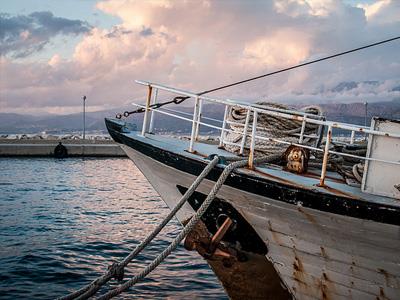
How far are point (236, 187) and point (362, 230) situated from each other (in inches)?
55.9

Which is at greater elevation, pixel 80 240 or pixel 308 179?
pixel 308 179

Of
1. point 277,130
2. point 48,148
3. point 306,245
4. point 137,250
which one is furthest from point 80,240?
point 48,148

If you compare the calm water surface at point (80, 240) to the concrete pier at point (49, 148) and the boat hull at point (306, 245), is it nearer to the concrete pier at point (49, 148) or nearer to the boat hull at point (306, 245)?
the boat hull at point (306, 245)

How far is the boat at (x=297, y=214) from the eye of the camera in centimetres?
476

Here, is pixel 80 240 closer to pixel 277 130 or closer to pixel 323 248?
pixel 277 130

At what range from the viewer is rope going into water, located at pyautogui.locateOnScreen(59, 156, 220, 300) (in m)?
5.27

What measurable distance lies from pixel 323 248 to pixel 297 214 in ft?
1.67

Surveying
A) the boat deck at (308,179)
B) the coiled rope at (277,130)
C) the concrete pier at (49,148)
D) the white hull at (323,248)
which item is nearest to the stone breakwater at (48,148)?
the concrete pier at (49,148)

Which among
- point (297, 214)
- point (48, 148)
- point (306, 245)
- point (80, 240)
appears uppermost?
point (297, 214)

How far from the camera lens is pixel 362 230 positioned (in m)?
4.72

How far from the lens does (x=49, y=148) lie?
43.0m

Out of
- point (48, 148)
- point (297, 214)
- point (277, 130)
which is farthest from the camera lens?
point (48, 148)

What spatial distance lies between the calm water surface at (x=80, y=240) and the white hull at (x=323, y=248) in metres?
3.64

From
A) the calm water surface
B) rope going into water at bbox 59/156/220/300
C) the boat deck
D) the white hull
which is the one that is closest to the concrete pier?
the calm water surface
